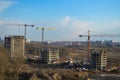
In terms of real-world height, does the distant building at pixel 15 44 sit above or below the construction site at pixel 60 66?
above

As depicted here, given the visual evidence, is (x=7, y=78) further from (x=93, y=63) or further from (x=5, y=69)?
(x=93, y=63)

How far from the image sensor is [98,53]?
199 ft


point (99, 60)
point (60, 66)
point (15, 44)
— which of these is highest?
point (15, 44)

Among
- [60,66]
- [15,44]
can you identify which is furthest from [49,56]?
[15,44]

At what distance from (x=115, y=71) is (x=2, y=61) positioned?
26.2 metres

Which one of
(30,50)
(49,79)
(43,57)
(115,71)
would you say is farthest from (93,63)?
(30,50)

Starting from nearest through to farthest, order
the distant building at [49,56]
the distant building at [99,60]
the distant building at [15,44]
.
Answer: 1. the distant building at [99,60]
2. the distant building at [49,56]
3. the distant building at [15,44]

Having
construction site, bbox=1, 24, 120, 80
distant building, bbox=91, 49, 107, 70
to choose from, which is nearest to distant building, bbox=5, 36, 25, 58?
construction site, bbox=1, 24, 120, 80

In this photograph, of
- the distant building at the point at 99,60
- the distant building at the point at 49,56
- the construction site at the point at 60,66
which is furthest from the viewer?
the distant building at the point at 49,56

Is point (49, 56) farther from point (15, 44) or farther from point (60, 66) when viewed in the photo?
point (15, 44)

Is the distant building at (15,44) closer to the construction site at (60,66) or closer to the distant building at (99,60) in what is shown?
the construction site at (60,66)

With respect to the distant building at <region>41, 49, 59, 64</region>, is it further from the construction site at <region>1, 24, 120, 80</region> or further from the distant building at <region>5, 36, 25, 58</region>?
the distant building at <region>5, 36, 25, 58</region>

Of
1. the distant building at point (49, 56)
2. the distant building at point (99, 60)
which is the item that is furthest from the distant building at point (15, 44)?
the distant building at point (99, 60)

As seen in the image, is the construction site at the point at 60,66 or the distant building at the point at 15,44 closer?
the construction site at the point at 60,66
